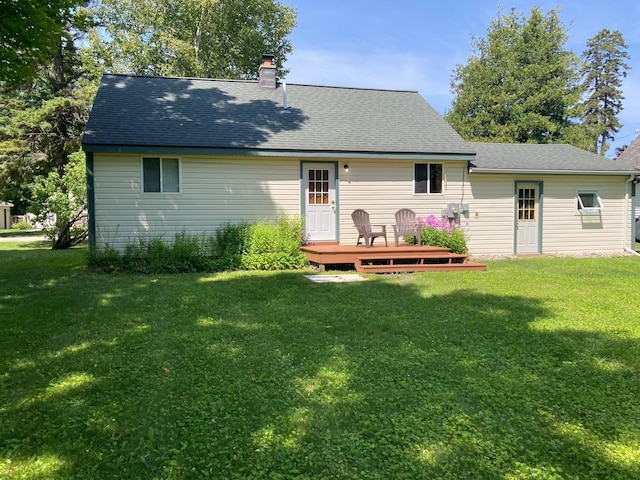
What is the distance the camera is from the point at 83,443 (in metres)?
2.43

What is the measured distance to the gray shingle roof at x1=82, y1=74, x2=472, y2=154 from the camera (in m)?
10.2

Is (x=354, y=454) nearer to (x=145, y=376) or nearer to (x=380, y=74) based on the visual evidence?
(x=145, y=376)

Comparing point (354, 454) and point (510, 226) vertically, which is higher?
point (510, 226)

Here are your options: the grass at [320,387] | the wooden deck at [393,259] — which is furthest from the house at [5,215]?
the wooden deck at [393,259]

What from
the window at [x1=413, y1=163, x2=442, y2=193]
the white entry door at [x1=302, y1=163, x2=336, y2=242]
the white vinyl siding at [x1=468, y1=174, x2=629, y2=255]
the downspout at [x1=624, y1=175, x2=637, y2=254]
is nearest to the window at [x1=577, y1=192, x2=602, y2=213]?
the white vinyl siding at [x1=468, y1=174, x2=629, y2=255]

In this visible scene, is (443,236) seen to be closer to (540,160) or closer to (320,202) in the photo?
(320,202)

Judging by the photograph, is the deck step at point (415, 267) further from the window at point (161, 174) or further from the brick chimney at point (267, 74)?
the brick chimney at point (267, 74)

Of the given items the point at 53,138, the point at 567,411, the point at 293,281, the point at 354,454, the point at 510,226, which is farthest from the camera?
the point at 53,138

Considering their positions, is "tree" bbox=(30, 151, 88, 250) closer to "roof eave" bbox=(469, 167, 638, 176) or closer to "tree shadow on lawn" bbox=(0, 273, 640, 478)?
"tree shadow on lawn" bbox=(0, 273, 640, 478)

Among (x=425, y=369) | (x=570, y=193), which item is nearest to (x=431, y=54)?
(x=570, y=193)

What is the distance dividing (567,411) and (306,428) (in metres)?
1.72

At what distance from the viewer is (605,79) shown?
43.3 m

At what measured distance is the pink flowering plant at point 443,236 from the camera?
34.9ft

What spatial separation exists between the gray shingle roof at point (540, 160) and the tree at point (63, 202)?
12.5m
